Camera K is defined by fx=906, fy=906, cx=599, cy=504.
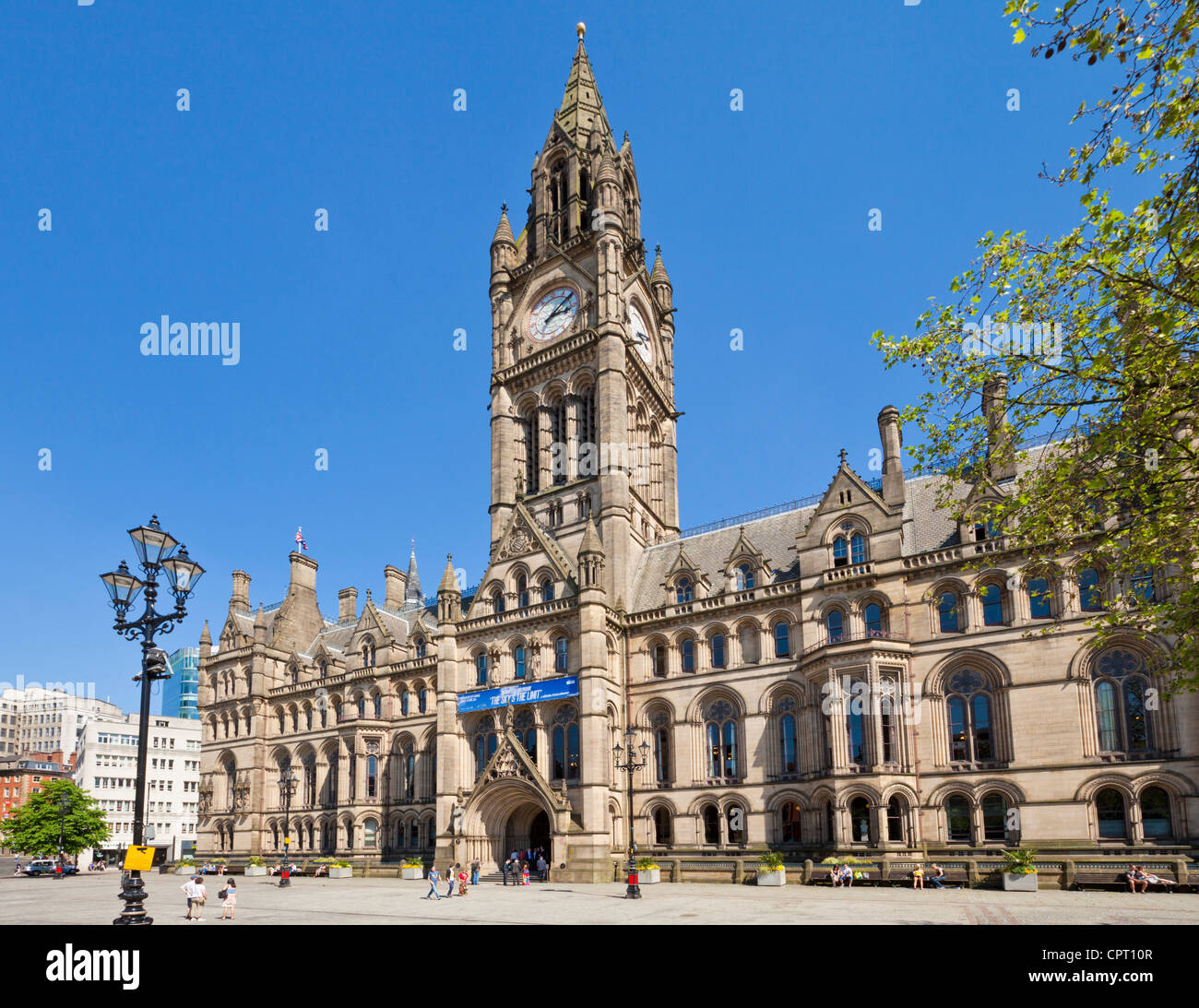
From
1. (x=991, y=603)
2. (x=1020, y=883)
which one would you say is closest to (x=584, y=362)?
(x=991, y=603)

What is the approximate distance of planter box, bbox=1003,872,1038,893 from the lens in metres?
30.8

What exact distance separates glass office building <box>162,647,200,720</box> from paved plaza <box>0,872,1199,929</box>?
140 metres

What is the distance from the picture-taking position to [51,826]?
78.9 metres

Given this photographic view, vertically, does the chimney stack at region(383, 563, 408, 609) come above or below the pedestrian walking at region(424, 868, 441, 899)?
above

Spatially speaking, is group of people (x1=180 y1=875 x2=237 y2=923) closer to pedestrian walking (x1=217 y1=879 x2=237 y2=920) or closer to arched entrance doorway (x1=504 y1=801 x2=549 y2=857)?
pedestrian walking (x1=217 y1=879 x2=237 y2=920)

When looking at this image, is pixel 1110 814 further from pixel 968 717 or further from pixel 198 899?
pixel 198 899

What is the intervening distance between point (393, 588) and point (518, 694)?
2467 cm

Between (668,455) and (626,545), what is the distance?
466 inches

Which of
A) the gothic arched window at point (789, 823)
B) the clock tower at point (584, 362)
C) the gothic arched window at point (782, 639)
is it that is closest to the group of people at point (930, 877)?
the gothic arched window at point (789, 823)

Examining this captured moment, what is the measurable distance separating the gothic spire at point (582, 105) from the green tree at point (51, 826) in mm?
69173

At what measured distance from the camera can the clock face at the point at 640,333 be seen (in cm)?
A: 6059

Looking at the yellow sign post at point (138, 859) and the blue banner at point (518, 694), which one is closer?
the yellow sign post at point (138, 859)

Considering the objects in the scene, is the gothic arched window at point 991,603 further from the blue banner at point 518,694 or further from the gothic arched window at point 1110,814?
the blue banner at point 518,694

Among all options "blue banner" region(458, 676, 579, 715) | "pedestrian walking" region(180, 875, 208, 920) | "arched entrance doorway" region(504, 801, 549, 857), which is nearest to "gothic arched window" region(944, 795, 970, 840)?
"blue banner" region(458, 676, 579, 715)
